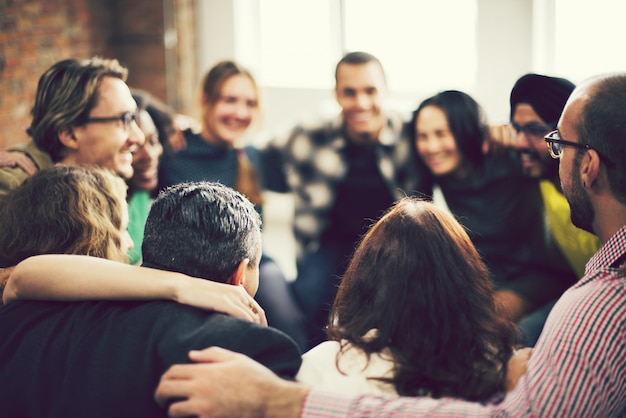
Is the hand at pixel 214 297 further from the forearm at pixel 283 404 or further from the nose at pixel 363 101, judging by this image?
the nose at pixel 363 101

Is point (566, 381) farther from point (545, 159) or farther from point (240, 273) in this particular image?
point (545, 159)

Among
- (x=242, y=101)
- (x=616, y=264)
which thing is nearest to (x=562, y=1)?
(x=242, y=101)

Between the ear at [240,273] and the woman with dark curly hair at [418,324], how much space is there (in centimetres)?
24

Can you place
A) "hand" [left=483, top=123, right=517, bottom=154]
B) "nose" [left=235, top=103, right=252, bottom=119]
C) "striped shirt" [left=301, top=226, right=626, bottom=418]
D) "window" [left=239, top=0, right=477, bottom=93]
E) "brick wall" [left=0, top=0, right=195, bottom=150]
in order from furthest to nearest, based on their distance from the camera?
"window" [left=239, top=0, right=477, bottom=93] < "brick wall" [left=0, top=0, right=195, bottom=150] < "nose" [left=235, top=103, right=252, bottom=119] < "hand" [left=483, top=123, right=517, bottom=154] < "striped shirt" [left=301, top=226, right=626, bottom=418]

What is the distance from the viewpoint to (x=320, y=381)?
A: 1520mm

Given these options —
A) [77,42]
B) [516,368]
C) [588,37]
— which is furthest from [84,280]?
[588,37]

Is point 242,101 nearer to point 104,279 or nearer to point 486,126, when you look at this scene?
point 486,126

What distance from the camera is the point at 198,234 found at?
1584mm

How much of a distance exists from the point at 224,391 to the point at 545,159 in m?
1.82

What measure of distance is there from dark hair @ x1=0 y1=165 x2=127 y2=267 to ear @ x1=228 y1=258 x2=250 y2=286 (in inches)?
15.9

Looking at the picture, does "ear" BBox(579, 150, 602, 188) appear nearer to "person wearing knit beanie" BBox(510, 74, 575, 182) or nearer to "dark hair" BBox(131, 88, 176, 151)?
"person wearing knit beanie" BBox(510, 74, 575, 182)

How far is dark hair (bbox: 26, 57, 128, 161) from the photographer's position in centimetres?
273

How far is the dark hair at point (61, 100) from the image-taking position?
273cm

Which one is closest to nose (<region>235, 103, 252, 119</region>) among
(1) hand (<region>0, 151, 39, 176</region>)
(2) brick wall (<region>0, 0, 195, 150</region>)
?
(1) hand (<region>0, 151, 39, 176</region>)
